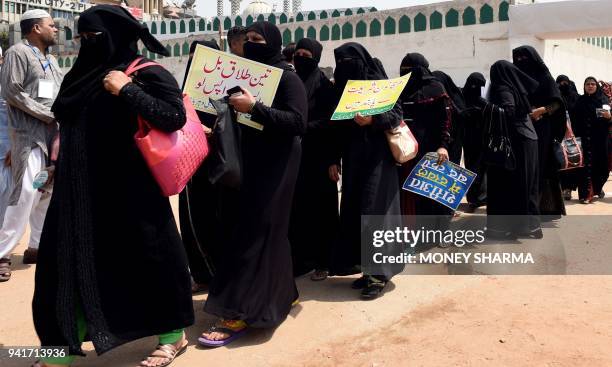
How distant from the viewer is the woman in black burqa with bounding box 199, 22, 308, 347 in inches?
122

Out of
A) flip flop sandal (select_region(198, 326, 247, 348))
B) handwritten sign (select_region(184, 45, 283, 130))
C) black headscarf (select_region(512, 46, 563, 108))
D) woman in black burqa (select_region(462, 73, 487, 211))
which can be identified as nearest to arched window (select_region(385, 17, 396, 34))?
woman in black burqa (select_region(462, 73, 487, 211))

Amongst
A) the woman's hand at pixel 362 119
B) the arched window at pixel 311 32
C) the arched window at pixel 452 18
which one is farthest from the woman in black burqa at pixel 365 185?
the arched window at pixel 311 32

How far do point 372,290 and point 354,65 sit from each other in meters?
1.35

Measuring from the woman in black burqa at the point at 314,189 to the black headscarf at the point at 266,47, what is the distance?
824 mm

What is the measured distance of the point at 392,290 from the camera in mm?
3963

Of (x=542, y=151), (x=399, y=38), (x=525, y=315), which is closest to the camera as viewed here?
(x=525, y=315)

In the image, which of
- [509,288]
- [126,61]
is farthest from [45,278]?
[509,288]

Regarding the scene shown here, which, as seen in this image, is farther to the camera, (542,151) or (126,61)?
(542,151)

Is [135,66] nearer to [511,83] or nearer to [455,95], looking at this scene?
[511,83]

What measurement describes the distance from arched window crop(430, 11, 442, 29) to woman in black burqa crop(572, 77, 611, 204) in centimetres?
802

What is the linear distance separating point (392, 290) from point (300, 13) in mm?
19258

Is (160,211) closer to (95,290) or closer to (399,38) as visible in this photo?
(95,290)

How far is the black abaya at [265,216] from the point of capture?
310 cm

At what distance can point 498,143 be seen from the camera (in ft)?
16.8
